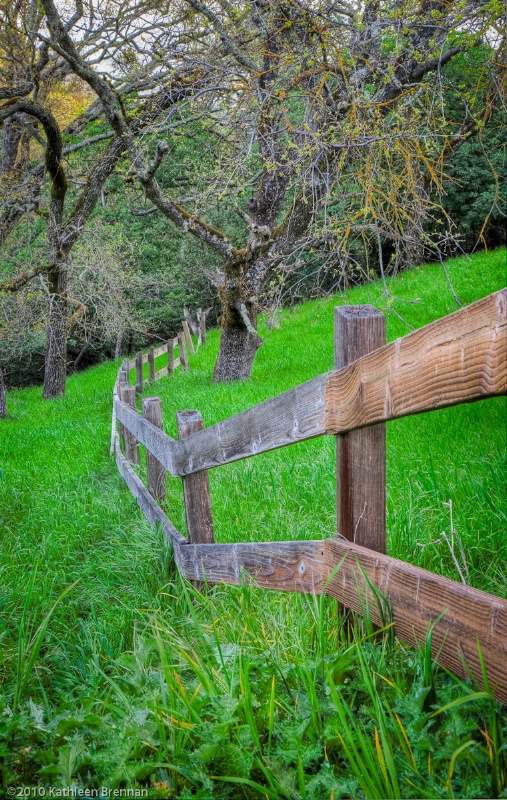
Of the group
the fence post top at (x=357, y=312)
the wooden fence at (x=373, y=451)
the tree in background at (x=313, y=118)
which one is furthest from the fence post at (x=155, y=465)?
the fence post top at (x=357, y=312)

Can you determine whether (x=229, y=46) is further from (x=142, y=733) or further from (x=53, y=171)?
(x=142, y=733)

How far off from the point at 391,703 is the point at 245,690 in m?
0.46

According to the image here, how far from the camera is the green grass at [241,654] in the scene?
169 cm

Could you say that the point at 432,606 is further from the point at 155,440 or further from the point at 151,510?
the point at 151,510

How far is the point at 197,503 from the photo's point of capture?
3.47 metres

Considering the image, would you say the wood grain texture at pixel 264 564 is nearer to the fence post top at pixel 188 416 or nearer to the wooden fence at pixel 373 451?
the wooden fence at pixel 373 451

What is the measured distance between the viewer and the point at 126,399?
706 centimetres

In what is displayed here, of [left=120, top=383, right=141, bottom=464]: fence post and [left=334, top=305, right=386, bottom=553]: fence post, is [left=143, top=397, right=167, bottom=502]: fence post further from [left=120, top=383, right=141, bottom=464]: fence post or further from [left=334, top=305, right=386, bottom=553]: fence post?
[left=334, top=305, right=386, bottom=553]: fence post

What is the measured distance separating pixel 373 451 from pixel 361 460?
0.17 feet

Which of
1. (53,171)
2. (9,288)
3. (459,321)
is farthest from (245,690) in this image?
(53,171)

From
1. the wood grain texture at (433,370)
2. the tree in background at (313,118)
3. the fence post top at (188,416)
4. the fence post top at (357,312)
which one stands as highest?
the tree in background at (313,118)

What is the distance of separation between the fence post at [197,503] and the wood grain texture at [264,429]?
0.13 metres

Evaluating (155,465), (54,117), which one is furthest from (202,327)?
(155,465)

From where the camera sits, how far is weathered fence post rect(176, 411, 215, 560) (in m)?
3.46
